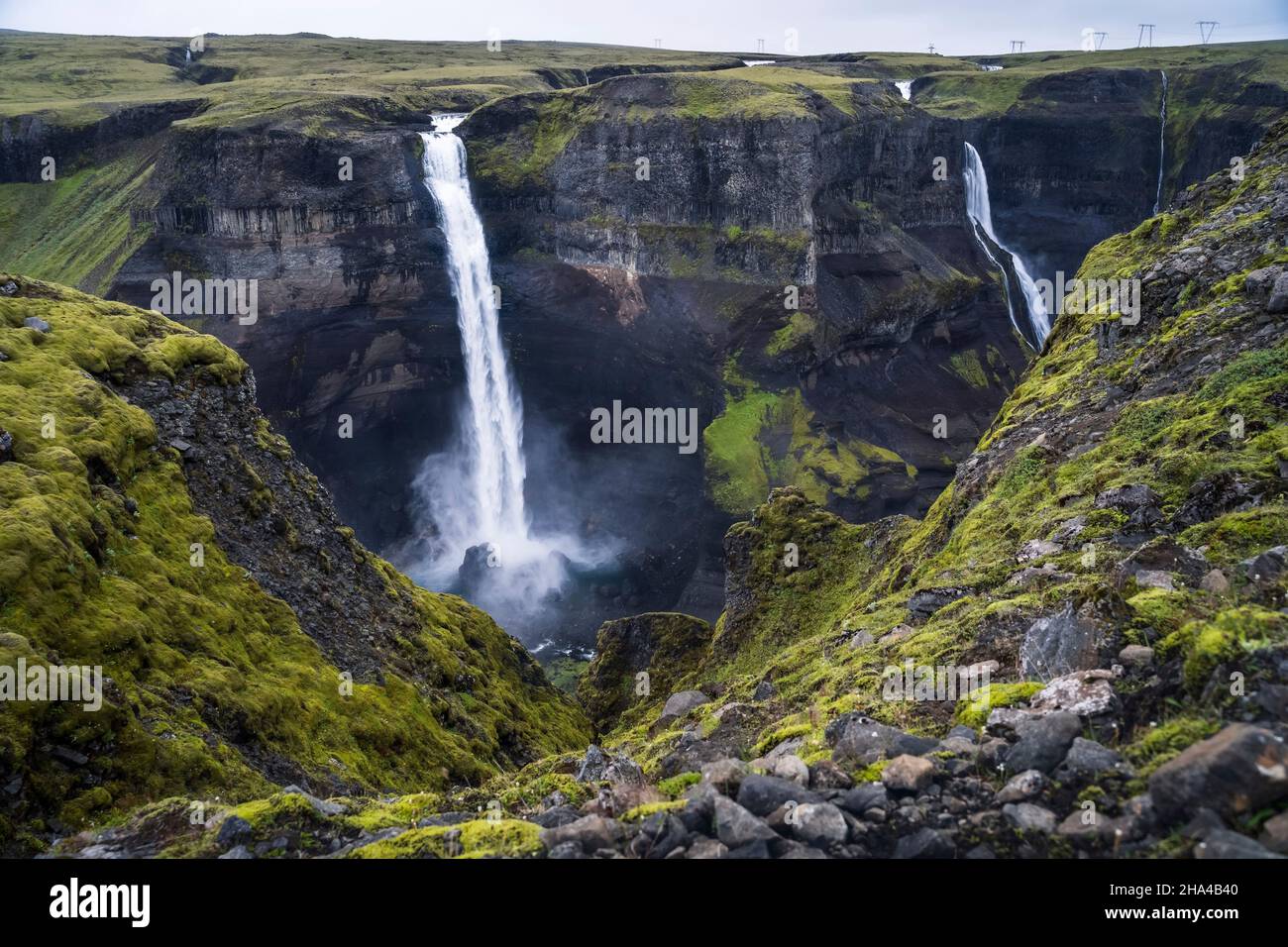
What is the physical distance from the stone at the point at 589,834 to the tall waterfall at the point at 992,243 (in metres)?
77.4

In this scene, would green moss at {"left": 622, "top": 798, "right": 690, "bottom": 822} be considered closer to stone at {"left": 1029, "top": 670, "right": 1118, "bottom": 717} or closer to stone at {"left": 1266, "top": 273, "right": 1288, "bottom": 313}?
stone at {"left": 1029, "top": 670, "right": 1118, "bottom": 717}

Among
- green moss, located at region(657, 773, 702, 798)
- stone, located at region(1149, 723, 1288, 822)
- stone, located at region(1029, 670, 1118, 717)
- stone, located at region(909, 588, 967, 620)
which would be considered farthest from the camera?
stone, located at region(909, 588, 967, 620)

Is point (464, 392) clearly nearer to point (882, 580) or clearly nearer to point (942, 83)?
point (882, 580)

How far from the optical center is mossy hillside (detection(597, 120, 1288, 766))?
33.6 ft

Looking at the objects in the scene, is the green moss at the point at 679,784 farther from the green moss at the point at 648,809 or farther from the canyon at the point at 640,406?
the green moss at the point at 648,809

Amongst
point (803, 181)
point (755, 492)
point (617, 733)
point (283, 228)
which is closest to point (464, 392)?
point (283, 228)

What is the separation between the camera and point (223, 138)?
63438mm

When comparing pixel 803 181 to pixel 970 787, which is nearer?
pixel 970 787

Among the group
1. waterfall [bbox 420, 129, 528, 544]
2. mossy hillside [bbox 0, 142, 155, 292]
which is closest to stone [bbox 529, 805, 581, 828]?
waterfall [bbox 420, 129, 528, 544]

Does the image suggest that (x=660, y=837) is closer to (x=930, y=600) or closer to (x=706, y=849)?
(x=706, y=849)

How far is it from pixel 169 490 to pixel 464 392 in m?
46.1

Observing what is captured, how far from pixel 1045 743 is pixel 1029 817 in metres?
0.96

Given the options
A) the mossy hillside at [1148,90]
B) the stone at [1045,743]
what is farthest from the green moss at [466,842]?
the mossy hillside at [1148,90]

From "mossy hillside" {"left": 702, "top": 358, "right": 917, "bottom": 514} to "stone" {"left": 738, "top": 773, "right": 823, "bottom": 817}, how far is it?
50.7m
